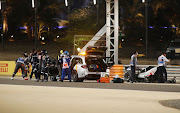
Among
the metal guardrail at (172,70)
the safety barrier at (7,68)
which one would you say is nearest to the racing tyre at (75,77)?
the metal guardrail at (172,70)

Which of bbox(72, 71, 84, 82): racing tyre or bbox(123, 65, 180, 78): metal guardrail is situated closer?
bbox(72, 71, 84, 82): racing tyre

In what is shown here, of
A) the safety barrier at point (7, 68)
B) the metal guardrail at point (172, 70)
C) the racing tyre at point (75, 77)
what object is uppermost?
the safety barrier at point (7, 68)

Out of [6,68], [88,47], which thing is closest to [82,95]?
[88,47]

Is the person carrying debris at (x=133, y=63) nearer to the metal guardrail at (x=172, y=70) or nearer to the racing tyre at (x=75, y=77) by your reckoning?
the metal guardrail at (x=172, y=70)

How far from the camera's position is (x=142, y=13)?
7756 centimetres

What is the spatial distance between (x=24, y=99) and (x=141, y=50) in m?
47.3

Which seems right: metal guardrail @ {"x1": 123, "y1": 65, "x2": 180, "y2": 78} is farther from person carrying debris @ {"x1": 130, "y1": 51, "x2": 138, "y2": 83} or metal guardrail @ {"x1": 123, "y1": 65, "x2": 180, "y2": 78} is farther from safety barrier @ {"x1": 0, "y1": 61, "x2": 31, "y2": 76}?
safety barrier @ {"x1": 0, "y1": 61, "x2": 31, "y2": 76}

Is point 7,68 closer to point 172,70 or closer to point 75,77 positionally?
point 75,77

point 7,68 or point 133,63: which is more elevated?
point 7,68

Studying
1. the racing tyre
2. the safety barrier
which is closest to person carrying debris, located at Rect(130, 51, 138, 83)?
the racing tyre

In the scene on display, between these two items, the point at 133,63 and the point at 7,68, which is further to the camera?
the point at 7,68

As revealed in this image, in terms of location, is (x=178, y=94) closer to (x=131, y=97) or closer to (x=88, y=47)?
(x=131, y=97)

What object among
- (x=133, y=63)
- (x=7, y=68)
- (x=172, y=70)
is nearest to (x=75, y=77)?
(x=133, y=63)

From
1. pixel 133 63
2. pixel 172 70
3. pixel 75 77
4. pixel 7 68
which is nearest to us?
pixel 133 63
